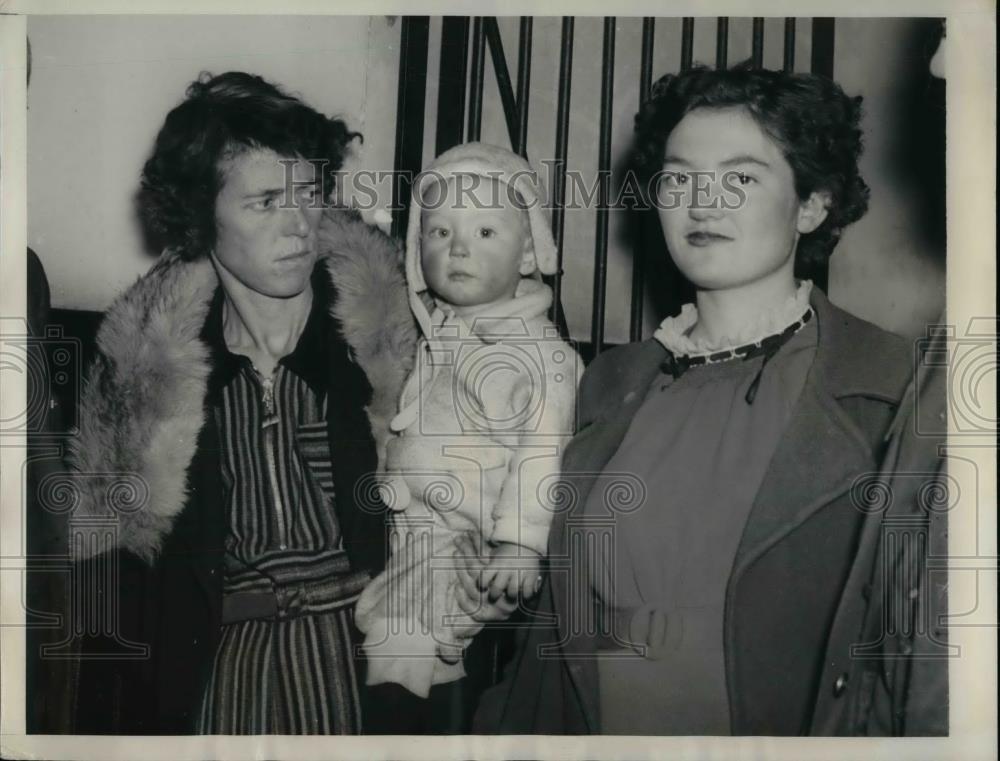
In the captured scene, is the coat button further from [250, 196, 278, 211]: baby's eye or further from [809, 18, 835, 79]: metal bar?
[250, 196, 278, 211]: baby's eye

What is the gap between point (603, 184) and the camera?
200 cm

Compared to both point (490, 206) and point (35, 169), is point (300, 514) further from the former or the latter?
point (35, 169)

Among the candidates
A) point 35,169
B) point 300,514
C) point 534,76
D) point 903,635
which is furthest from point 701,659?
point 35,169

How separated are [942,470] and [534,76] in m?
0.96

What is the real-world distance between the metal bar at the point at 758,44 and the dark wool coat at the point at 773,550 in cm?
41

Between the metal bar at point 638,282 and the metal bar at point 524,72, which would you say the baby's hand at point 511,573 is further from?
the metal bar at point 524,72

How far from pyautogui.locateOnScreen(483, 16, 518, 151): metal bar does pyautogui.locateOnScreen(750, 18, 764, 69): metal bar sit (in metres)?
0.42

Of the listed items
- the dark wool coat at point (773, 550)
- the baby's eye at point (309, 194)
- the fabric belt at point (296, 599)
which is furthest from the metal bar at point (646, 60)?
the fabric belt at point (296, 599)

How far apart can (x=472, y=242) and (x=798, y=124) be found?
58 centimetres

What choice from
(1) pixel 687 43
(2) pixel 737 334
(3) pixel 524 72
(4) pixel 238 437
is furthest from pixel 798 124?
(4) pixel 238 437

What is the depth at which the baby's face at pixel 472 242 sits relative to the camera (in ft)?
6.44

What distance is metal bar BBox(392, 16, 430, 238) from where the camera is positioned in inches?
78.4

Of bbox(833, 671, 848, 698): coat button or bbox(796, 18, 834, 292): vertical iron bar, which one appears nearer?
bbox(833, 671, 848, 698): coat button

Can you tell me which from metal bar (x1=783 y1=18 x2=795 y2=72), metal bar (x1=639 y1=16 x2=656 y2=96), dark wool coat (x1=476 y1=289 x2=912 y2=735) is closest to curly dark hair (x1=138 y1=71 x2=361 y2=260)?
metal bar (x1=639 y1=16 x2=656 y2=96)
